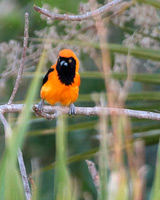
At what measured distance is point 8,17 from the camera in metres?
4.33

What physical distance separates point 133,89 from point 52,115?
2.25 meters

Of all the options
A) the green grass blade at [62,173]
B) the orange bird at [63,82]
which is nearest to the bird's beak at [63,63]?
the orange bird at [63,82]

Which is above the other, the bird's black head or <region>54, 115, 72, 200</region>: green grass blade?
<region>54, 115, 72, 200</region>: green grass blade

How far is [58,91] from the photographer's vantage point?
2996 mm

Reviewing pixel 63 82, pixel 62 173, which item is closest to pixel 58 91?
pixel 63 82

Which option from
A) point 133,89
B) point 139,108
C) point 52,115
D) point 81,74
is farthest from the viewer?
point 133,89

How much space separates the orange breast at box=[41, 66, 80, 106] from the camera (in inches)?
118

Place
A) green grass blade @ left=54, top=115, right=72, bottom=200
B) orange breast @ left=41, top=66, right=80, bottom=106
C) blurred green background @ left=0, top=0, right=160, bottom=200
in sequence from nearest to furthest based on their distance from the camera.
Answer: green grass blade @ left=54, top=115, right=72, bottom=200 → orange breast @ left=41, top=66, right=80, bottom=106 → blurred green background @ left=0, top=0, right=160, bottom=200

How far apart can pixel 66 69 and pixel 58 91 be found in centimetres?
19

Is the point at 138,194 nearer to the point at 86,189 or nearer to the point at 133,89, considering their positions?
the point at 86,189

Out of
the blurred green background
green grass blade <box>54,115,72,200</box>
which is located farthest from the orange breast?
green grass blade <box>54,115,72,200</box>

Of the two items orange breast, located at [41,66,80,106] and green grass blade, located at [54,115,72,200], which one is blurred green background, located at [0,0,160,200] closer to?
orange breast, located at [41,66,80,106]

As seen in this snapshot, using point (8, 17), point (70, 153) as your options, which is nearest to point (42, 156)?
point (70, 153)

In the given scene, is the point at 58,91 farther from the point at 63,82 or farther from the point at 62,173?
the point at 62,173
